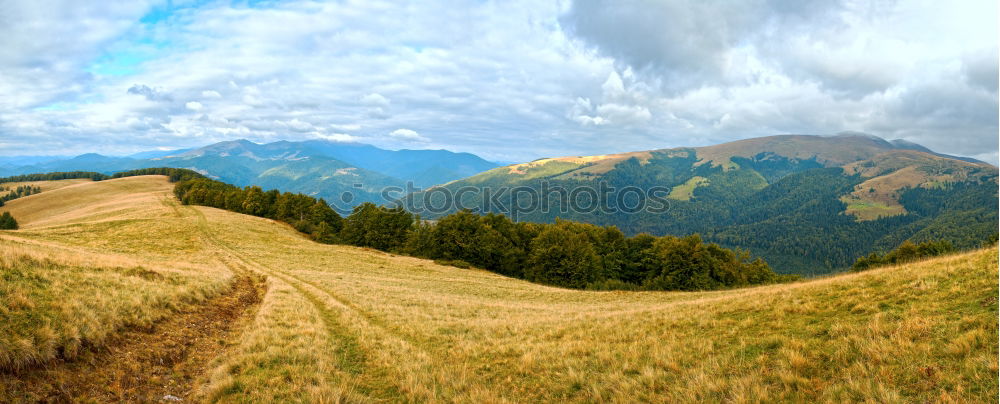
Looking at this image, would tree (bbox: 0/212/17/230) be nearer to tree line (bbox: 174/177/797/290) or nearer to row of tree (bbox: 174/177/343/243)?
row of tree (bbox: 174/177/343/243)

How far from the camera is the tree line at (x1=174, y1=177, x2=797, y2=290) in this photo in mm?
59906

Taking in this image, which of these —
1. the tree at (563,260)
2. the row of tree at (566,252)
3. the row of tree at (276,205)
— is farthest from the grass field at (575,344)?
the row of tree at (276,205)

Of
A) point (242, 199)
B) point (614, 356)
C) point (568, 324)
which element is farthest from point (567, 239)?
point (242, 199)

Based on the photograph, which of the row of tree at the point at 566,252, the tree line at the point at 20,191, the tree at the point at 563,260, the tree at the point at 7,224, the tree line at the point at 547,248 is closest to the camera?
the row of tree at the point at 566,252

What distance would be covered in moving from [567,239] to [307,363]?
55.9 meters

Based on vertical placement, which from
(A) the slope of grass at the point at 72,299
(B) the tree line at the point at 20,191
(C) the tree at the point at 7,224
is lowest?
(C) the tree at the point at 7,224

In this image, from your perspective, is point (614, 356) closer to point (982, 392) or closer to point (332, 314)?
point (982, 392)

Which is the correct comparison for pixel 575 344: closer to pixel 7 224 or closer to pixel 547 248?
pixel 547 248

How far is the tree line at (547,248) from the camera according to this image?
197 ft

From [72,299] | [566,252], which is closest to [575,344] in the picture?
[72,299]

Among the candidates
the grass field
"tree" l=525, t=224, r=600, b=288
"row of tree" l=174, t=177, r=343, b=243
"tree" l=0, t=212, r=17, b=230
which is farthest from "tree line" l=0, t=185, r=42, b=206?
the grass field

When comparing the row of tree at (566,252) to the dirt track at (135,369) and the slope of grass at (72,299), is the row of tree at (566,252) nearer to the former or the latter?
the slope of grass at (72,299)

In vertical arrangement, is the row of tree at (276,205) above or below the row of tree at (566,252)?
above

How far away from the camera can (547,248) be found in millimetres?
64312
